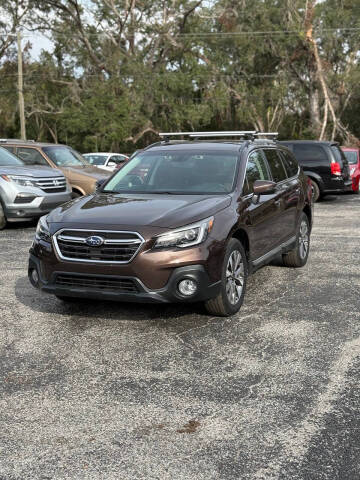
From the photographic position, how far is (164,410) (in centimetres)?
386

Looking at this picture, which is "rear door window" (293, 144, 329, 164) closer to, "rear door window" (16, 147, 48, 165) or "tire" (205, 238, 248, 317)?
"rear door window" (16, 147, 48, 165)

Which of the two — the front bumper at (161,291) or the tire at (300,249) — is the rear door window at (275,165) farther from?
the front bumper at (161,291)

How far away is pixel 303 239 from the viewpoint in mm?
8328

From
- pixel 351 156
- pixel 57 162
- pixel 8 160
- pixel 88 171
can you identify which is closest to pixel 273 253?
pixel 8 160

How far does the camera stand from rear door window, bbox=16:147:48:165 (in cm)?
1384

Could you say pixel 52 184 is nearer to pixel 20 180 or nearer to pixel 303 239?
pixel 20 180

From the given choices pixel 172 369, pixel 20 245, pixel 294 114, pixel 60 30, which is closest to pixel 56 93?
pixel 60 30

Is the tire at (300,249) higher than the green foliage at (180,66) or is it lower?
lower

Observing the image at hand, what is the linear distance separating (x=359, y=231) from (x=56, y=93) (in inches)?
1385

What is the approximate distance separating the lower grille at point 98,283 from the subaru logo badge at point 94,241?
0.28 meters

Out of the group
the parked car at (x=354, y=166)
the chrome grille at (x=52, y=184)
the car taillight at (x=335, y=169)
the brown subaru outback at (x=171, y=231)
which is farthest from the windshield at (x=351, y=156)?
the brown subaru outback at (x=171, y=231)

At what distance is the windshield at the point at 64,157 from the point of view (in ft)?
47.3

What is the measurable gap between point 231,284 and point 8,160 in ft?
27.4

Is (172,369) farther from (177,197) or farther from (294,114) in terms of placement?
(294,114)
